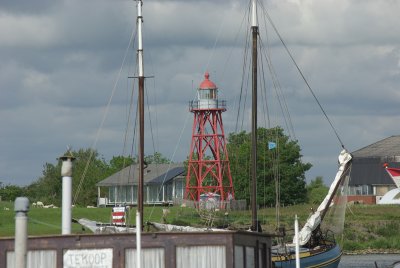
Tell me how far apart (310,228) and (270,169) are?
75980mm

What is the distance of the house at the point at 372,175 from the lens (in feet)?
485

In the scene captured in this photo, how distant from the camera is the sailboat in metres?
57.0

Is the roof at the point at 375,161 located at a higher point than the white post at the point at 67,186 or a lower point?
higher

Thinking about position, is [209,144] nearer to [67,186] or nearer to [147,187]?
[147,187]

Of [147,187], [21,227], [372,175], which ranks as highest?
[372,175]

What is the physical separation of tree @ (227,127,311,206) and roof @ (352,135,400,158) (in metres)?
15.6

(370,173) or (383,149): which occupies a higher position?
(383,149)

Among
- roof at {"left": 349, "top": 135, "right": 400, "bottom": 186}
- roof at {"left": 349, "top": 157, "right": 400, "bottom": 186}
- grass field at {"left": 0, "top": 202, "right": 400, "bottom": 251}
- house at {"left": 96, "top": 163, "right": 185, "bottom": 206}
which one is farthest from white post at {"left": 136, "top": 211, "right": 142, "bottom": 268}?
house at {"left": 96, "top": 163, "right": 185, "bottom": 206}

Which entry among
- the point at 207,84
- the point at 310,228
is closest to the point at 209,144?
the point at 207,84

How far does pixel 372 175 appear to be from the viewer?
152m

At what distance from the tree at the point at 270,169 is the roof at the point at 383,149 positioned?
15.6 m

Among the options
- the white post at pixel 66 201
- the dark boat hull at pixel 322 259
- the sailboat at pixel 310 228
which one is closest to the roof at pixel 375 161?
the sailboat at pixel 310 228

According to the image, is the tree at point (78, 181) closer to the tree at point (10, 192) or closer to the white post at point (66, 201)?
the tree at point (10, 192)

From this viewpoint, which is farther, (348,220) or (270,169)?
(270,169)
